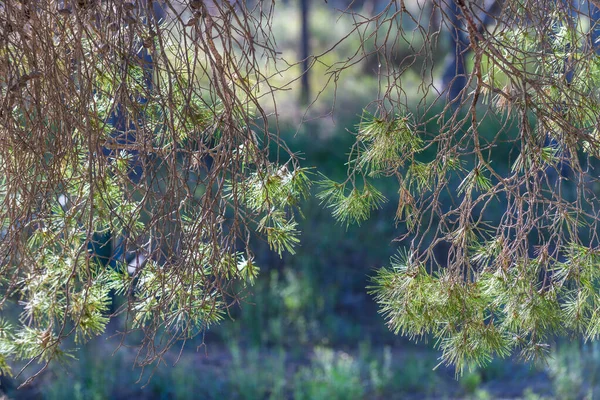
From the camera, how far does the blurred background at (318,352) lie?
5141 millimetres

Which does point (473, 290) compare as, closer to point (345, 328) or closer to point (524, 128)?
point (524, 128)

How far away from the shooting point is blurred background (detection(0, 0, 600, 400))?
5141 mm

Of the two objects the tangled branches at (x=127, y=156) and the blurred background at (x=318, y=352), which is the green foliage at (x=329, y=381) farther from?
the tangled branches at (x=127, y=156)

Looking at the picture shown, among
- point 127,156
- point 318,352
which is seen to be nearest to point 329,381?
point 318,352

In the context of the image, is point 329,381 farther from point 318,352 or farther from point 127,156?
point 127,156

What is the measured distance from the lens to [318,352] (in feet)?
18.8

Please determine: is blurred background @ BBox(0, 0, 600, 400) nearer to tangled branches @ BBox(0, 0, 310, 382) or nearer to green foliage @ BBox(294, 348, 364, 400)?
green foliage @ BBox(294, 348, 364, 400)

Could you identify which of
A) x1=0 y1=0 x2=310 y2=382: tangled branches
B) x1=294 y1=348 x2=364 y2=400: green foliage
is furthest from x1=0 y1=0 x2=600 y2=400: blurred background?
x1=0 y1=0 x2=310 y2=382: tangled branches

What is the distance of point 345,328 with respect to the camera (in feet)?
22.0

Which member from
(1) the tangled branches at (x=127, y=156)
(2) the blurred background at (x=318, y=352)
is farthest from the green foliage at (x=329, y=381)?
(1) the tangled branches at (x=127, y=156)

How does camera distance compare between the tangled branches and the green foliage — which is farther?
the green foliage

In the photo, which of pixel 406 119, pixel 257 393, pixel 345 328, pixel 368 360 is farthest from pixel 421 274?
pixel 345 328

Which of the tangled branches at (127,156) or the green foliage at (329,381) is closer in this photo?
the tangled branches at (127,156)

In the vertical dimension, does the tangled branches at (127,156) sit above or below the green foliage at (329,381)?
above
